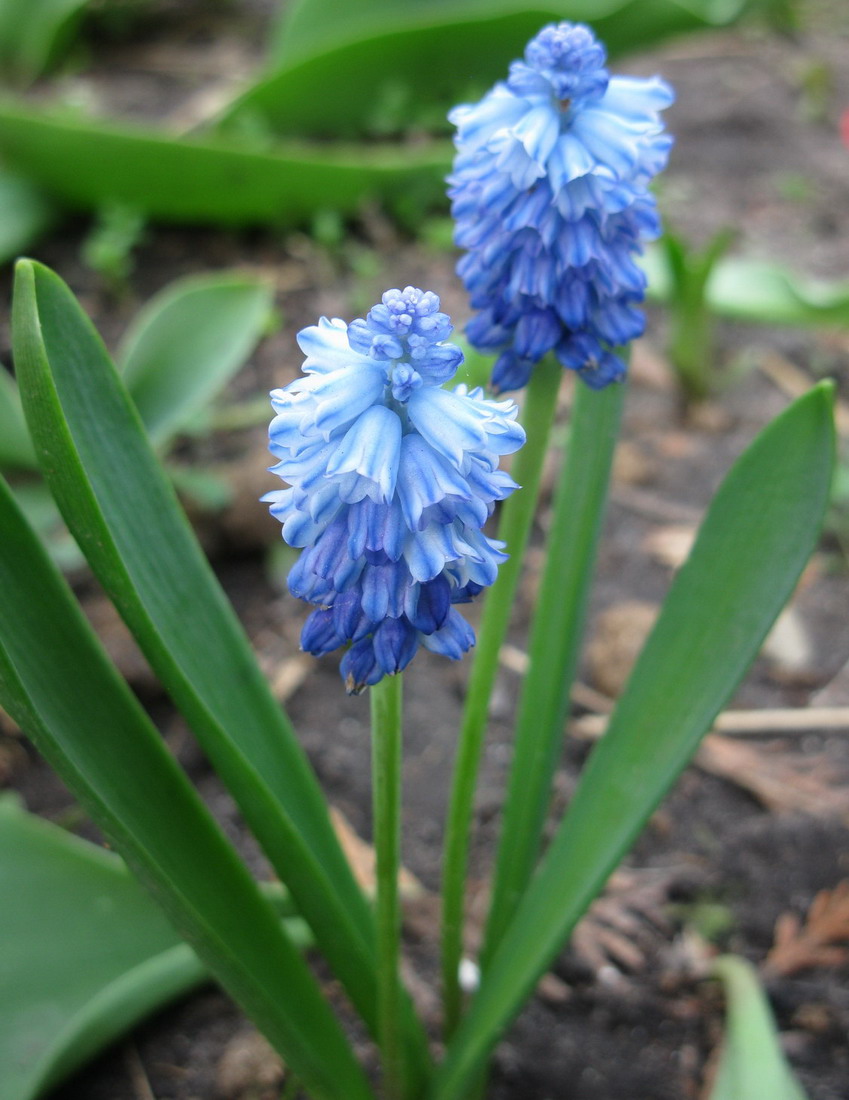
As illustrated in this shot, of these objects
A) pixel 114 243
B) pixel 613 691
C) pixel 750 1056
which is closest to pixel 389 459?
pixel 750 1056

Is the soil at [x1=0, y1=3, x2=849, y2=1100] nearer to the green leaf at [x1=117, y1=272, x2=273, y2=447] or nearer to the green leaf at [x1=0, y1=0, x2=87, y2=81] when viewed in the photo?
the green leaf at [x1=117, y1=272, x2=273, y2=447]

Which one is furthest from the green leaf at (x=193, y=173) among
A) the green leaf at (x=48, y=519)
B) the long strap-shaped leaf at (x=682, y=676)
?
the long strap-shaped leaf at (x=682, y=676)

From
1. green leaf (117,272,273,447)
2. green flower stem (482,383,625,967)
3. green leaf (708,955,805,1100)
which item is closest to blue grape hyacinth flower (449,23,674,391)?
green flower stem (482,383,625,967)

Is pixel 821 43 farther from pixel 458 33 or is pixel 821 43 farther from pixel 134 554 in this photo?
pixel 134 554

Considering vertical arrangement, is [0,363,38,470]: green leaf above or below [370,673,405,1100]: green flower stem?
above

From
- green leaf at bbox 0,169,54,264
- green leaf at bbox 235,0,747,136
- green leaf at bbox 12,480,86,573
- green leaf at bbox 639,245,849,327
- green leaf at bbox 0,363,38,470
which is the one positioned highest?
green leaf at bbox 235,0,747,136

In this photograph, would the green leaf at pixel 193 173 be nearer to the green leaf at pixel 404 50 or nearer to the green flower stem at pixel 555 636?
the green leaf at pixel 404 50
